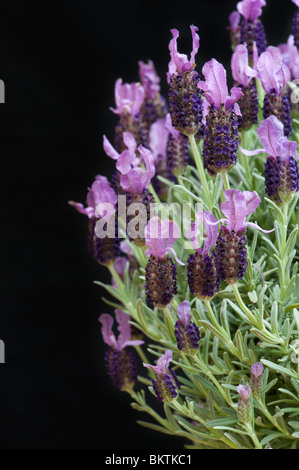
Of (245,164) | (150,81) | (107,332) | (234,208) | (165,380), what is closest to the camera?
(234,208)

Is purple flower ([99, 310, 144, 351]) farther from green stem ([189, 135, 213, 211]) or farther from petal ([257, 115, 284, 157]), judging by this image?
petal ([257, 115, 284, 157])

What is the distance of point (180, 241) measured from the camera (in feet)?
3.80

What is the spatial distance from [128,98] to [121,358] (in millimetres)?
433

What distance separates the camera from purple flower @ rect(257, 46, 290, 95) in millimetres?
1012

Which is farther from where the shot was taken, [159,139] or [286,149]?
[159,139]

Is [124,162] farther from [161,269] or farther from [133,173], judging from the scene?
[161,269]

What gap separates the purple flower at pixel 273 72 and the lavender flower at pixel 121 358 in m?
0.46

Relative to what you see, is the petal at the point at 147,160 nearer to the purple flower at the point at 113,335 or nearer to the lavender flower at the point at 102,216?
the lavender flower at the point at 102,216

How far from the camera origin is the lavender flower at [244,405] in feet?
3.05

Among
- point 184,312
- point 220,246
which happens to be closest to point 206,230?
point 220,246

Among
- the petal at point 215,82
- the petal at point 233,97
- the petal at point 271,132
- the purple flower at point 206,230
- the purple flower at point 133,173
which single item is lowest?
the purple flower at point 206,230

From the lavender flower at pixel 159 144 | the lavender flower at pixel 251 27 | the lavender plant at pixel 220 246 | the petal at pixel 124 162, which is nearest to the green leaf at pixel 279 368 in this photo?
the lavender plant at pixel 220 246

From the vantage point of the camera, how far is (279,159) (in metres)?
0.93

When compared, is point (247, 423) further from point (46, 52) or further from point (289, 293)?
point (46, 52)
